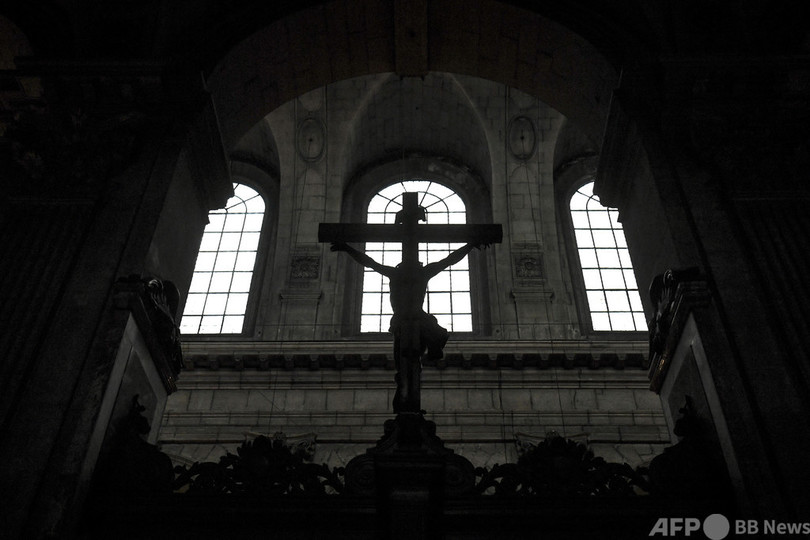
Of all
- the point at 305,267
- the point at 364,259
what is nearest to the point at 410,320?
the point at 364,259

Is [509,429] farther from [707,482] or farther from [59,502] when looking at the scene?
[59,502]

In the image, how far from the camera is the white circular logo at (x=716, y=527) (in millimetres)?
4430

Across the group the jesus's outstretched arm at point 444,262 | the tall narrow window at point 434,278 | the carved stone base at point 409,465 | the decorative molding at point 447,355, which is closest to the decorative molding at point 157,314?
the carved stone base at point 409,465

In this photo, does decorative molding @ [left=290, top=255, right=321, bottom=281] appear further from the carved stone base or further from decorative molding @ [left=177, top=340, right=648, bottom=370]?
the carved stone base

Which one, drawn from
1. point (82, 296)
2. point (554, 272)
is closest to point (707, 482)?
point (82, 296)

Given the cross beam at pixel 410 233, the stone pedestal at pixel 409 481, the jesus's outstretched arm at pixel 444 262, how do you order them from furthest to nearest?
the cross beam at pixel 410 233 < the jesus's outstretched arm at pixel 444 262 < the stone pedestal at pixel 409 481

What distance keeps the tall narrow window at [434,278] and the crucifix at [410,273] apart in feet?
25.4

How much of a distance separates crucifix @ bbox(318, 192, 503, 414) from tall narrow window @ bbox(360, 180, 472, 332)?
774 cm

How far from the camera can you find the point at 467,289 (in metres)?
15.0

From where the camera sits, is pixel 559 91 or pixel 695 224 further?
pixel 559 91

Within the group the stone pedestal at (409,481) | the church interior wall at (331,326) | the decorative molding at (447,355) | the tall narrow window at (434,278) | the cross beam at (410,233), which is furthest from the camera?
the tall narrow window at (434,278)

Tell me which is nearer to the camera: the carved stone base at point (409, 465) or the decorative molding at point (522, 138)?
the carved stone base at point (409, 465)

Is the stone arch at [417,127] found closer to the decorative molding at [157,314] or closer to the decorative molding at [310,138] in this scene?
the decorative molding at [310,138]

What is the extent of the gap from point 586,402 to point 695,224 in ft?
22.9
